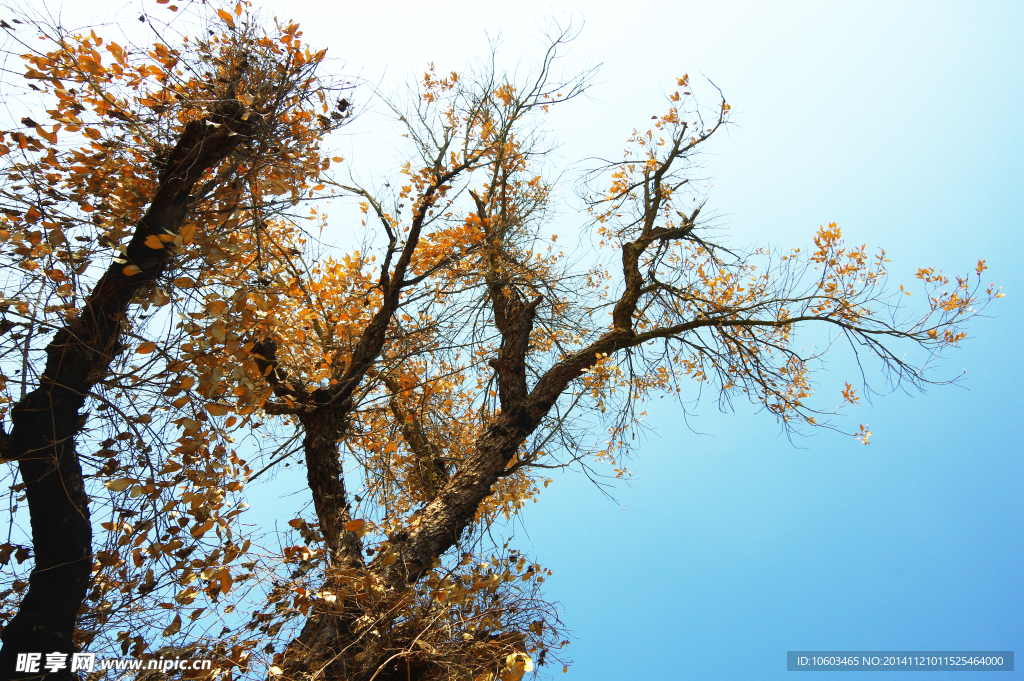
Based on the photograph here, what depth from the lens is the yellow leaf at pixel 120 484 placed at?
7.22ft

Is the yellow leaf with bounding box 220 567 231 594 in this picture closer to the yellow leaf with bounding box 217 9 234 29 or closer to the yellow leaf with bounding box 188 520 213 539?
the yellow leaf with bounding box 188 520 213 539

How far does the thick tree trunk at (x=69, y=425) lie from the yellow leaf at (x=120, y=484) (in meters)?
0.34

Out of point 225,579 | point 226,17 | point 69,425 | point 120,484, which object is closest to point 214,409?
point 120,484

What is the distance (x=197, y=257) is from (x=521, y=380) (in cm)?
345

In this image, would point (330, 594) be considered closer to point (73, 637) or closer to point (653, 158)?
point (73, 637)

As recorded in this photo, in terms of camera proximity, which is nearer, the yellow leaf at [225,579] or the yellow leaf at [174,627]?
the yellow leaf at [225,579]

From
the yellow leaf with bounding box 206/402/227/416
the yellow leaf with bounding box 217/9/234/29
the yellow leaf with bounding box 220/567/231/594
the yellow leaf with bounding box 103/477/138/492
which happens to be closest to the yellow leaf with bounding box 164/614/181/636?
the yellow leaf with bounding box 220/567/231/594

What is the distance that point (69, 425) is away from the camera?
263 cm

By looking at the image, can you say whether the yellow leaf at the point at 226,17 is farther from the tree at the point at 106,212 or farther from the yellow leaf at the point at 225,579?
the yellow leaf at the point at 225,579

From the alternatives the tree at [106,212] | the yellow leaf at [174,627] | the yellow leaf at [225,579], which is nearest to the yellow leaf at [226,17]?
the tree at [106,212]

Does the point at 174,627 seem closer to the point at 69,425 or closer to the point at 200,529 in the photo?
the point at 200,529

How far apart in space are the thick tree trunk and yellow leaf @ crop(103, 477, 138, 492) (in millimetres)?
344

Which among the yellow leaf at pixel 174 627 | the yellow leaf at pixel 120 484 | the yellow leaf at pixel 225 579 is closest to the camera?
the yellow leaf at pixel 120 484

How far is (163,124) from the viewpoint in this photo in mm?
2891
